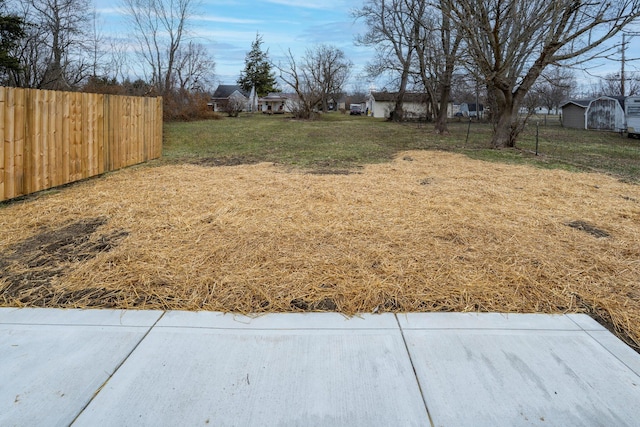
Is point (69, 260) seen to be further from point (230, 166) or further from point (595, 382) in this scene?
point (230, 166)

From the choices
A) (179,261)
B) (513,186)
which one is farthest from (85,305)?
(513,186)

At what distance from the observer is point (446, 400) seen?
1953 mm

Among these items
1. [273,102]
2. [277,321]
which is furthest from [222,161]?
[273,102]

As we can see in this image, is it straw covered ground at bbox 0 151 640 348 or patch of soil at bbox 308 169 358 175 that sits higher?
patch of soil at bbox 308 169 358 175

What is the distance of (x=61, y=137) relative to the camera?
259 inches

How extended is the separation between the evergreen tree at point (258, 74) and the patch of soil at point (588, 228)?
197 ft

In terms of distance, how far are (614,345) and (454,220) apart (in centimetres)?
243

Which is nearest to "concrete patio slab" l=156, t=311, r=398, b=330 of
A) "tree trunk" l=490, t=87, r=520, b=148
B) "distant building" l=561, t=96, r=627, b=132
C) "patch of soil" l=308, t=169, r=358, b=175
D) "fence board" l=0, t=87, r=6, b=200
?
"fence board" l=0, t=87, r=6, b=200

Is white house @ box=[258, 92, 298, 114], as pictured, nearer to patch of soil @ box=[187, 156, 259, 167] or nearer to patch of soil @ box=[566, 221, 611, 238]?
patch of soil @ box=[187, 156, 259, 167]

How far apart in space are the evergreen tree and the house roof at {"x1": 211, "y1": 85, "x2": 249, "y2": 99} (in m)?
2.08

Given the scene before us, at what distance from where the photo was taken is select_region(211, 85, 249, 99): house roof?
57.8 metres

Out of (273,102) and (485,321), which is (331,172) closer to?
(485,321)

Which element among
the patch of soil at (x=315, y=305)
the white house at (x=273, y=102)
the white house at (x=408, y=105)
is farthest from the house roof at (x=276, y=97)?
the patch of soil at (x=315, y=305)

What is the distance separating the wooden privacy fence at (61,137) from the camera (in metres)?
5.48
